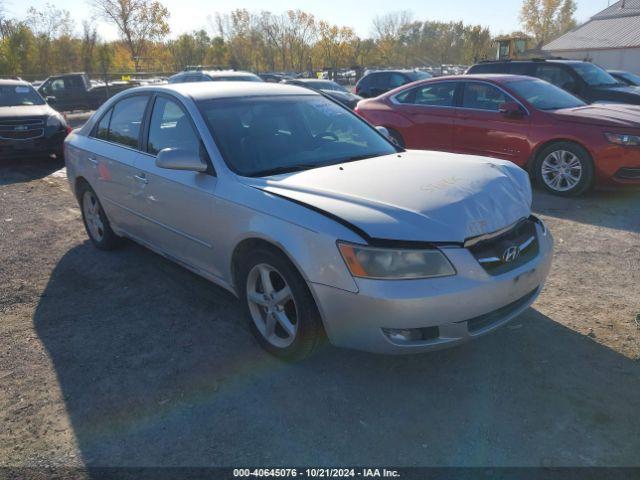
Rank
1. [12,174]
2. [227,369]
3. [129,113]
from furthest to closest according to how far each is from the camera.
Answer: [12,174] → [129,113] → [227,369]

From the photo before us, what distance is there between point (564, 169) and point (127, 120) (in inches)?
209

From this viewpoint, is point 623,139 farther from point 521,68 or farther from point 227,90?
point 227,90

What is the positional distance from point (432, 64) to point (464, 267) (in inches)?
3219

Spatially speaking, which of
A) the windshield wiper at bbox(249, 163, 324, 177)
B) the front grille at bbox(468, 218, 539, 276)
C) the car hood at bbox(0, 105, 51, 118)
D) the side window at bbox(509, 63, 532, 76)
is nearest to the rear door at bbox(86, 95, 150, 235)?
the windshield wiper at bbox(249, 163, 324, 177)

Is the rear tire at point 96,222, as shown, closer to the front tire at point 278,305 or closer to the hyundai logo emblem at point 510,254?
the front tire at point 278,305

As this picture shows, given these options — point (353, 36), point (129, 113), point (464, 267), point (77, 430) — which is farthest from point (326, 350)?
point (353, 36)

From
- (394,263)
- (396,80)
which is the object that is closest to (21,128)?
(394,263)

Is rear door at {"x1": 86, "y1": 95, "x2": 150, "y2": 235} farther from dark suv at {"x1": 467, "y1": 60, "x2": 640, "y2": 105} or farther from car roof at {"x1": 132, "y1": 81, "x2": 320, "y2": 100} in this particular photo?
dark suv at {"x1": 467, "y1": 60, "x2": 640, "y2": 105}

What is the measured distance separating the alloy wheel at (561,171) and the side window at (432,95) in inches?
70.1

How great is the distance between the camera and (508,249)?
275 cm

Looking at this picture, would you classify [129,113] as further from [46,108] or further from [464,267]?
[46,108]

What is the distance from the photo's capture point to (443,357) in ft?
10.2

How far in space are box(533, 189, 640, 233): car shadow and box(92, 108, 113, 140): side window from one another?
4.78 metres

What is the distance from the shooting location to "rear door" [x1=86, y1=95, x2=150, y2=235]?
4.23 metres
